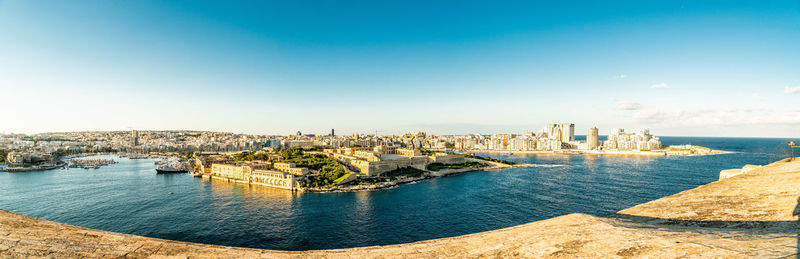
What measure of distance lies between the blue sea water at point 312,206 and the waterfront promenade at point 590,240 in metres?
14.7

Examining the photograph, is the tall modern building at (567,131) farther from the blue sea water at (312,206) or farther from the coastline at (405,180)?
the blue sea water at (312,206)

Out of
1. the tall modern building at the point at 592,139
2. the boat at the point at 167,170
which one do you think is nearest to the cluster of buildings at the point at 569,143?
the tall modern building at the point at 592,139

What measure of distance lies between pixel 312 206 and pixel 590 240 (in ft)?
84.0

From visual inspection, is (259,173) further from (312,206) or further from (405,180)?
(405,180)

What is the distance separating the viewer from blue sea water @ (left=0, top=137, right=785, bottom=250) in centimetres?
1970

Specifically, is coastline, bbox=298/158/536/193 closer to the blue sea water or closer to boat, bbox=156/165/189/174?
the blue sea water

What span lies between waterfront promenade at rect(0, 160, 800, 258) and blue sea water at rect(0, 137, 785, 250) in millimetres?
14685

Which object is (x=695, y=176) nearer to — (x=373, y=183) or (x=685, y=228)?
(x=373, y=183)

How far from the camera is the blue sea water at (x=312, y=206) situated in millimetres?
19703

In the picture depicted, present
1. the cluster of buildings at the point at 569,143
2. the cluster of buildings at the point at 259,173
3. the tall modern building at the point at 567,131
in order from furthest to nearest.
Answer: the tall modern building at the point at 567,131, the cluster of buildings at the point at 569,143, the cluster of buildings at the point at 259,173

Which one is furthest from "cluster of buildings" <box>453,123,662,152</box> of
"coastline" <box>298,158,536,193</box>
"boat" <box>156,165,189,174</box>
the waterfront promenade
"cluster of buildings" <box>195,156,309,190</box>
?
the waterfront promenade

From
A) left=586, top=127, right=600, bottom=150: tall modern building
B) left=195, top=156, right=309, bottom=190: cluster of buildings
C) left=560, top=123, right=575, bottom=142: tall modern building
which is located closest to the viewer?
left=195, top=156, right=309, bottom=190: cluster of buildings

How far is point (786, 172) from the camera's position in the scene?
5.84 metres

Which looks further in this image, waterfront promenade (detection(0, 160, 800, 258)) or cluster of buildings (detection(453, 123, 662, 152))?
cluster of buildings (detection(453, 123, 662, 152))
